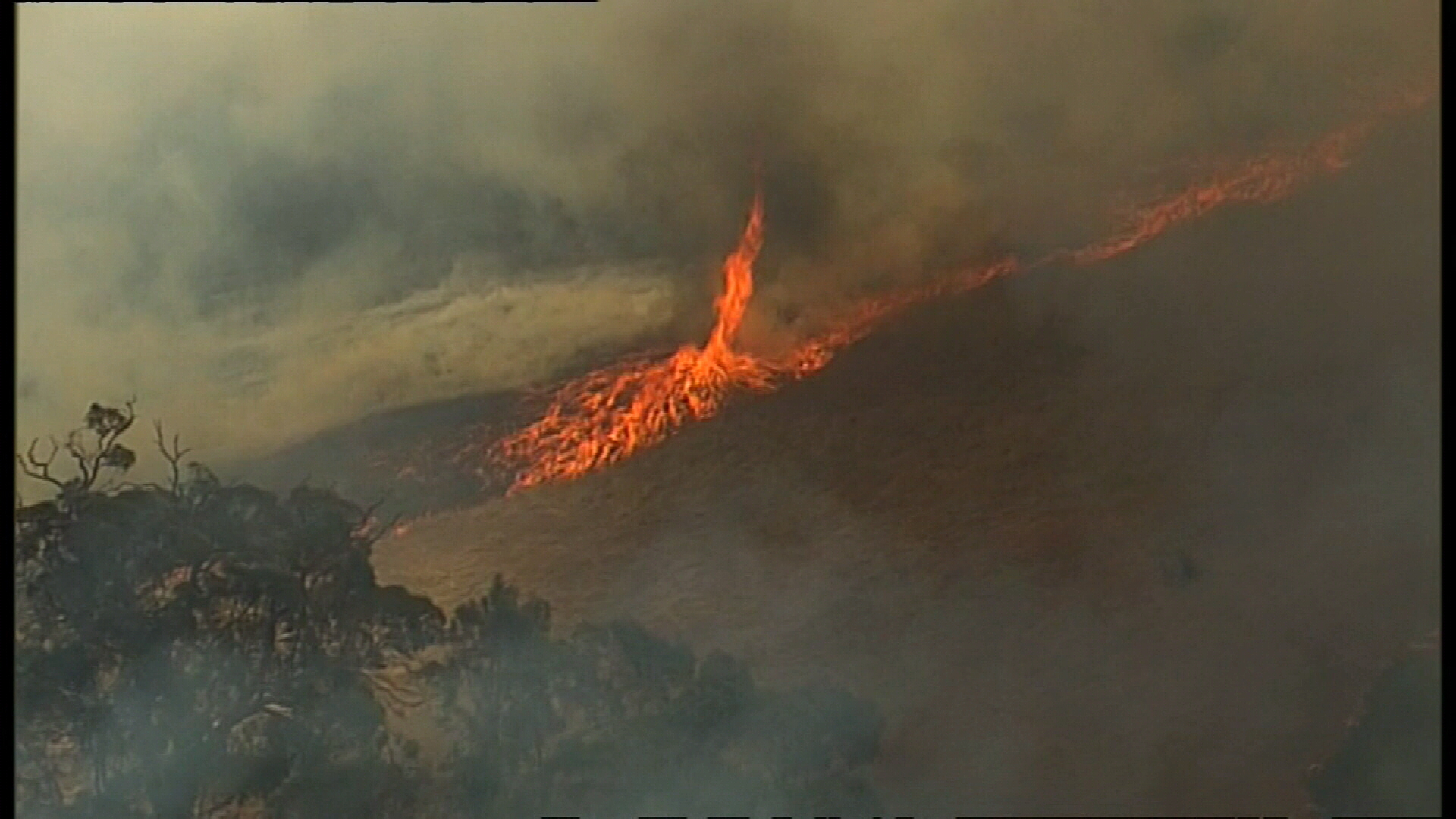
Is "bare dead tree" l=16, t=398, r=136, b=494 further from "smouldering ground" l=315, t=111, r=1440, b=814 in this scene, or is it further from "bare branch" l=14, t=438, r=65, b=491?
"smouldering ground" l=315, t=111, r=1440, b=814

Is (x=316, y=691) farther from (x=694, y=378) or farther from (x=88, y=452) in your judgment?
(x=694, y=378)

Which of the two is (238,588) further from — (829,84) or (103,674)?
(829,84)

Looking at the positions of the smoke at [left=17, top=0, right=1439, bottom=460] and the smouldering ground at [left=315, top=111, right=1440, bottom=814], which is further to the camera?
the smouldering ground at [left=315, top=111, right=1440, bottom=814]

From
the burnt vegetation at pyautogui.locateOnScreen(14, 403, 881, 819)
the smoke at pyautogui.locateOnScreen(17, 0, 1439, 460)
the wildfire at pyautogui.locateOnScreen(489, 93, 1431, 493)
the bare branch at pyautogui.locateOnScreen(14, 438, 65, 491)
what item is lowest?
the burnt vegetation at pyautogui.locateOnScreen(14, 403, 881, 819)

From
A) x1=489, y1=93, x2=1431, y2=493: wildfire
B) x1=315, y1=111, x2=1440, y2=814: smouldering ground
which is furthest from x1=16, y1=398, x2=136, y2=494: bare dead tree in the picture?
x1=315, y1=111, x2=1440, y2=814: smouldering ground

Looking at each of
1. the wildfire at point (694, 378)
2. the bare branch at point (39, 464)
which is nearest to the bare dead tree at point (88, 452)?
the bare branch at point (39, 464)

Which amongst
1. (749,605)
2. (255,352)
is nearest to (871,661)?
(749,605)
